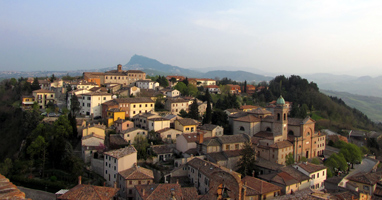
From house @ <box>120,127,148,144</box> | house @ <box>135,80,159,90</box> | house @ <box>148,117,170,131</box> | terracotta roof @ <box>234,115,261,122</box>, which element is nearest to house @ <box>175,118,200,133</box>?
house @ <box>148,117,170,131</box>

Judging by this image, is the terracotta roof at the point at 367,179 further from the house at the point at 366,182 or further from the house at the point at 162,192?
the house at the point at 162,192

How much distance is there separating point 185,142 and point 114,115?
37.3 ft

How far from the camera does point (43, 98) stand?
151 ft

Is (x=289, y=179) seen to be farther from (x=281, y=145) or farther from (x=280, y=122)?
(x=280, y=122)

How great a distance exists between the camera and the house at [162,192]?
21281mm

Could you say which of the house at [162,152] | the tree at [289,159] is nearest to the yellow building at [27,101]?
the house at [162,152]

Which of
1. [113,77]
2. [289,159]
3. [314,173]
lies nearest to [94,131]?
[289,159]

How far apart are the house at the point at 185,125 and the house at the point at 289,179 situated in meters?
11.5

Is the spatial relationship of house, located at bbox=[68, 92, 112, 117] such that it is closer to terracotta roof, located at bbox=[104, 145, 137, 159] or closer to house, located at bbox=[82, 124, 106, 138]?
house, located at bbox=[82, 124, 106, 138]

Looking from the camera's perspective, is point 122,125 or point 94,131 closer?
point 94,131

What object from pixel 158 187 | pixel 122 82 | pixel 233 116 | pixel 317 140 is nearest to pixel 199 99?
pixel 233 116

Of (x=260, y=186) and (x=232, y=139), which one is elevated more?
(x=232, y=139)

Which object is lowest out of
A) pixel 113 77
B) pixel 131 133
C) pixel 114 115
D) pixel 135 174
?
pixel 135 174

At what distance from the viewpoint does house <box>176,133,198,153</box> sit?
30844 mm
